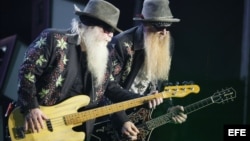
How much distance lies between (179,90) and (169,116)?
19 centimetres

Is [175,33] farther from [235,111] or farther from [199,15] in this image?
[235,111]

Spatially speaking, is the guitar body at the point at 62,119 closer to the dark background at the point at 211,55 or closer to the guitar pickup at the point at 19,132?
the guitar pickup at the point at 19,132

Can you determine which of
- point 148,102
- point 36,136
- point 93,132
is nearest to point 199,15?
point 148,102

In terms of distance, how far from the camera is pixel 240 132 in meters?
2.70

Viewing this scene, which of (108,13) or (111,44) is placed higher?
(108,13)

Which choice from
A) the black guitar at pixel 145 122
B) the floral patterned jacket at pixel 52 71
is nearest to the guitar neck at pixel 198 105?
the black guitar at pixel 145 122

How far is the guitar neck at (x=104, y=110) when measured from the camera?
2.10 m

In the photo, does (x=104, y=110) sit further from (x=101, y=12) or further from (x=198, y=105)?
(x=198, y=105)

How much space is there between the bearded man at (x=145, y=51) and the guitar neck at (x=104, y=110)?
0.12 meters

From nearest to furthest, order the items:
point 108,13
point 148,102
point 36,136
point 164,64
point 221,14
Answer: point 36,136 < point 108,13 < point 148,102 < point 164,64 < point 221,14

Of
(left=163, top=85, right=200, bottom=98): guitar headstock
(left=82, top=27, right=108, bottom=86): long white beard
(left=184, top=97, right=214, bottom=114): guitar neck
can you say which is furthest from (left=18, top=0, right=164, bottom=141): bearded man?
(left=184, top=97, right=214, bottom=114): guitar neck

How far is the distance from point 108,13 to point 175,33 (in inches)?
29.2

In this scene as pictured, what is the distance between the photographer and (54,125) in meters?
2.03

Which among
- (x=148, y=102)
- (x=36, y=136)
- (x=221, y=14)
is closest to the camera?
(x=36, y=136)
